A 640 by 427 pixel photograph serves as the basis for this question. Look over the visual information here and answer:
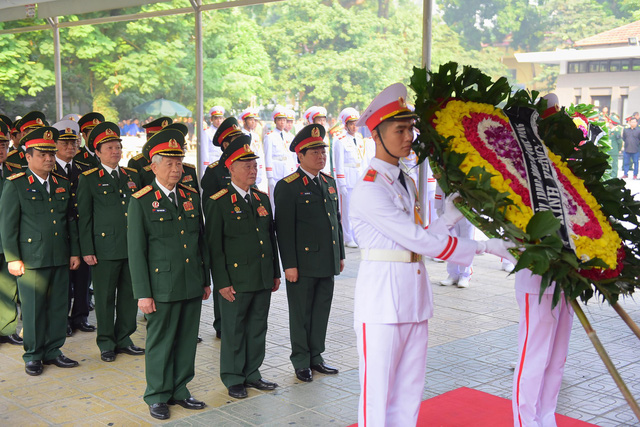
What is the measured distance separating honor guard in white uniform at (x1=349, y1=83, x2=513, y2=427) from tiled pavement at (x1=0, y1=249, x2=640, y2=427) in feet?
3.34

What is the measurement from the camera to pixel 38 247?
550 cm

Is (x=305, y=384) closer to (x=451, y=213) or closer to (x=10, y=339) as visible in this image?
(x=451, y=213)

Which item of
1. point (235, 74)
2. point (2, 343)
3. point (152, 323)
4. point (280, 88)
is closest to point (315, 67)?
point (280, 88)

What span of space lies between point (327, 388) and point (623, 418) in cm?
197

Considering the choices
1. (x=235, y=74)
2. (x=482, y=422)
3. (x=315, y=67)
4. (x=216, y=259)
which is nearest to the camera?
(x=482, y=422)

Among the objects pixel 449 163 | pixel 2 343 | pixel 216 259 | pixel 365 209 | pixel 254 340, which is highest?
pixel 449 163

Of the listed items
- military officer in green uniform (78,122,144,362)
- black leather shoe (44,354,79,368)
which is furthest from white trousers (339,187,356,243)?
black leather shoe (44,354,79,368)

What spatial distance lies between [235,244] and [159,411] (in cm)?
121

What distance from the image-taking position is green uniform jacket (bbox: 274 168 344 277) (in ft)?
17.0

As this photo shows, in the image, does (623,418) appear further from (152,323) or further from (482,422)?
(152,323)

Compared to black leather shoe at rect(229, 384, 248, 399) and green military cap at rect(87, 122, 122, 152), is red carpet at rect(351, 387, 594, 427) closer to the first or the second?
black leather shoe at rect(229, 384, 248, 399)

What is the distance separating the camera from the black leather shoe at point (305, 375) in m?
5.21

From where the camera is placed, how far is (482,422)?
4.33m

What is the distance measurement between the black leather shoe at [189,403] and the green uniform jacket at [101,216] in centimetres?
155
